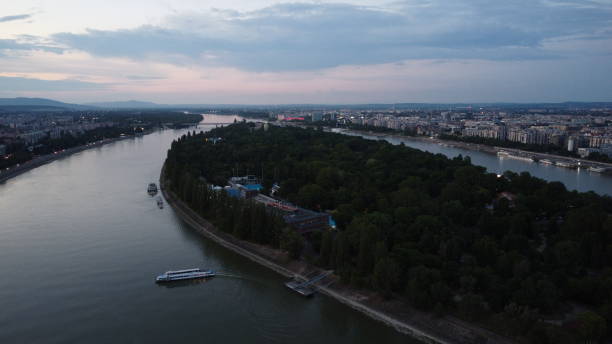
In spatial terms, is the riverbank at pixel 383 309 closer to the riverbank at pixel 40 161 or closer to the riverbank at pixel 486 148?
the riverbank at pixel 40 161

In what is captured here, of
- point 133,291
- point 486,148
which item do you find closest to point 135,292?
point 133,291

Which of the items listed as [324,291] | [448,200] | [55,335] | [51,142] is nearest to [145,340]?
[55,335]

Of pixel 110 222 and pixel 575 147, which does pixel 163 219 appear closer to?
pixel 110 222

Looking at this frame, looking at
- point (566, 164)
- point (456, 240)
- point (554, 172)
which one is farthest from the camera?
point (566, 164)

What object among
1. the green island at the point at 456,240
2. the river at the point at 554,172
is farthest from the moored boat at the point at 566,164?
the green island at the point at 456,240

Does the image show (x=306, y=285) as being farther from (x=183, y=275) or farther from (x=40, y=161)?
(x=40, y=161)

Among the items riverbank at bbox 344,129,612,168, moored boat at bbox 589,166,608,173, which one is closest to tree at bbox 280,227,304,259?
moored boat at bbox 589,166,608,173

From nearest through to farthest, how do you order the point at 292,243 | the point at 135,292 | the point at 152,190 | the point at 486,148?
the point at 135,292 → the point at 292,243 → the point at 152,190 → the point at 486,148
